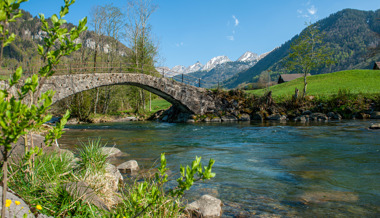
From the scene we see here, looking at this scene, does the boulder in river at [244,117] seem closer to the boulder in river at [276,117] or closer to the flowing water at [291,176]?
the boulder in river at [276,117]

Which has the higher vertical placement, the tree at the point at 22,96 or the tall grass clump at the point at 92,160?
the tree at the point at 22,96

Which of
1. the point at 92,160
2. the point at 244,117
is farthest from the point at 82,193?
the point at 244,117

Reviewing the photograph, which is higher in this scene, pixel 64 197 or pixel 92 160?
pixel 92 160

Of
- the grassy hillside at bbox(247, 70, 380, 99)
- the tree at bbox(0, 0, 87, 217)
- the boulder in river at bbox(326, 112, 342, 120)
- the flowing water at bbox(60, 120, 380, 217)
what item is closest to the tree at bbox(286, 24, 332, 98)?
the grassy hillside at bbox(247, 70, 380, 99)

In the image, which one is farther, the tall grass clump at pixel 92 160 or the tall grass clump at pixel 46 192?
the tall grass clump at pixel 92 160

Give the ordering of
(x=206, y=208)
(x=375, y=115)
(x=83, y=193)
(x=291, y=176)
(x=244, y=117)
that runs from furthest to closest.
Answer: (x=244, y=117) → (x=375, y=115) → (x=291, y=176) → (x=206, y=208) → (x=83, y=193)

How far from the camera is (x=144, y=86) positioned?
2295 centimetres

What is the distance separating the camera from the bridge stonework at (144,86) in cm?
1775

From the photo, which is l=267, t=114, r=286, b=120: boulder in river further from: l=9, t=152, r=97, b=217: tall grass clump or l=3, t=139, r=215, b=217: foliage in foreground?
l=9, t=152, r=97, b=217: tall grass clump

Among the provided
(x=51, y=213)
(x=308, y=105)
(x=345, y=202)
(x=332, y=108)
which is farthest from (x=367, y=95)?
(x=51, y=213)

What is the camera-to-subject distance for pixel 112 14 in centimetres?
2925

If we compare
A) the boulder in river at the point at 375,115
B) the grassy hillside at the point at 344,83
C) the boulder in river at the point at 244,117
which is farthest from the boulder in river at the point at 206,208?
the grassy hillside at the point at 344,83

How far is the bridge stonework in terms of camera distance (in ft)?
58.2

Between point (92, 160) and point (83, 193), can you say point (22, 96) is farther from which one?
point (92, 160)
